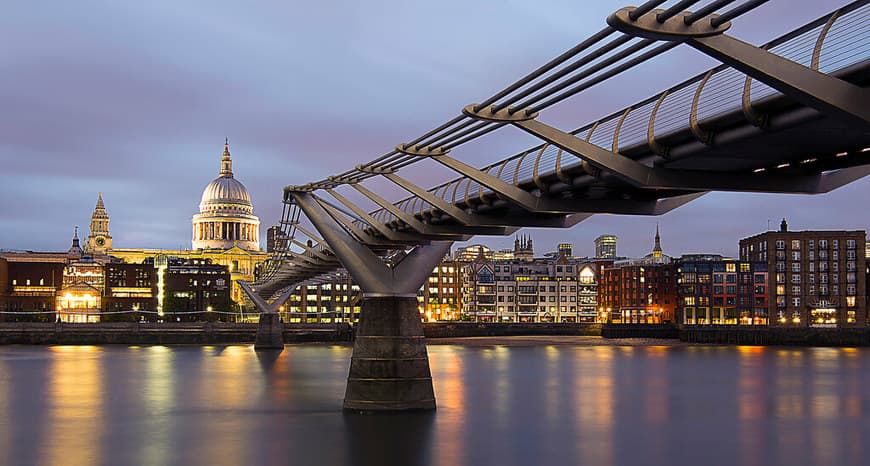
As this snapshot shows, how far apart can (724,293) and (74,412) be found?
130 metres

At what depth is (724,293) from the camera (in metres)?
162

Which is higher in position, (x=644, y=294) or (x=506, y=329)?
(x=644, y=294)

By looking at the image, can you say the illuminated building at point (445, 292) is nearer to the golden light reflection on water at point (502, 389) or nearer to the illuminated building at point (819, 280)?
the illuminated building at point (819, 280)

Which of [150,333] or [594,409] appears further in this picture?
[150,333]

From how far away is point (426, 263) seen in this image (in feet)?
131

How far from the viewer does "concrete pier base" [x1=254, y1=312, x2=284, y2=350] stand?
104 metres

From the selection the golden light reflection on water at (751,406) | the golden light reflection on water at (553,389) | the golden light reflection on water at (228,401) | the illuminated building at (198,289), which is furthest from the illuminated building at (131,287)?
the golden light reflection on water at (751,406)

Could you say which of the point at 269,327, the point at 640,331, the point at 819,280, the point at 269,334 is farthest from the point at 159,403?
the point at 819,280

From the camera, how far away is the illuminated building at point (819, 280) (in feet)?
511

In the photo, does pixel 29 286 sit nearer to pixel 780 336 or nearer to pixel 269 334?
pixel 269 334

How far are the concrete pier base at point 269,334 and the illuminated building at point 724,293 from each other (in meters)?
81.1

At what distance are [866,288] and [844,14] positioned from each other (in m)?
159

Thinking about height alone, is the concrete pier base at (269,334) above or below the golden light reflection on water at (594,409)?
above

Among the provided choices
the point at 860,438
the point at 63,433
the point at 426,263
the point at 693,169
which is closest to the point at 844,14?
the point at 693,169
